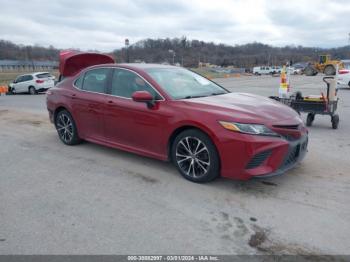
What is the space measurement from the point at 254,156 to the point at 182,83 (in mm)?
1838

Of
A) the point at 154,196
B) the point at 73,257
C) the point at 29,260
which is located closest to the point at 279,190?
the point at 154,196

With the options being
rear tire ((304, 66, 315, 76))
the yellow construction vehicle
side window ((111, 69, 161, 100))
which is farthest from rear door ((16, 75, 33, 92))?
rear tire ((304, 66, 315, 76))

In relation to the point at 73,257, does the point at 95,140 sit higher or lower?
higher

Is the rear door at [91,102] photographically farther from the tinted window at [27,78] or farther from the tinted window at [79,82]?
the tinted window at [27,78]

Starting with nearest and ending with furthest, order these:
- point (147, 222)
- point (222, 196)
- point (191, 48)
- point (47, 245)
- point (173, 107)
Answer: point (47, 245), point (147, 222), point (222, 196), point (173, 107), point (191, 48)

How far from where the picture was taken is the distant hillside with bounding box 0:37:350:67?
92.5 metres

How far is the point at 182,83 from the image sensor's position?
528cm

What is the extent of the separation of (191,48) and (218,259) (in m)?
109

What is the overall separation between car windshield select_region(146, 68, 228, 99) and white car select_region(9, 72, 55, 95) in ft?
61.9

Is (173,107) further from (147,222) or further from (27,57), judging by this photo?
(27,57)

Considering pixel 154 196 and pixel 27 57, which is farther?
pixel 27 57

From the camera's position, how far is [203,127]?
14.0ft

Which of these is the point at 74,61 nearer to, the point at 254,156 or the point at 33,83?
the point at 254,156

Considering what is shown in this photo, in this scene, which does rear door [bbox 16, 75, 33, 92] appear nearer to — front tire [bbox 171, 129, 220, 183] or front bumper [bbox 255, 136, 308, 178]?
front tire [bbox 171, 129, 220, 183]
